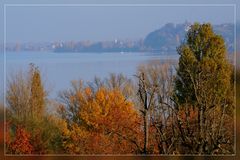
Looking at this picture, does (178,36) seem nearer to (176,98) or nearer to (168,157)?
(176,98)

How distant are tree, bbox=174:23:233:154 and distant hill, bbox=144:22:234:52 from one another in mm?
37

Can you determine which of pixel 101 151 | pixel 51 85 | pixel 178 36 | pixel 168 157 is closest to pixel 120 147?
pixel 101 151

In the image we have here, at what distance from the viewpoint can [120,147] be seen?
2504 millimetres

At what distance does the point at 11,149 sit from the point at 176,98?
109 centimetres

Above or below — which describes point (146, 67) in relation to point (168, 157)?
above

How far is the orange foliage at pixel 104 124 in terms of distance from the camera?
8.42 feet

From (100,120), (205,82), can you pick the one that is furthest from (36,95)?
(205,82)

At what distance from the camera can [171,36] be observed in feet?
8.82

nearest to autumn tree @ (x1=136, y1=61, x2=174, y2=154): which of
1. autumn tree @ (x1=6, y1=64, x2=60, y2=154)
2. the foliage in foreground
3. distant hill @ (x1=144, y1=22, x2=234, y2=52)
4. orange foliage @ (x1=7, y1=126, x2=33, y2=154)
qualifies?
the foliage in foreground

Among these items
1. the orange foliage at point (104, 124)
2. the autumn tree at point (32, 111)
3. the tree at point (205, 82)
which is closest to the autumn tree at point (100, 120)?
the orange foliage at point (104, 124)

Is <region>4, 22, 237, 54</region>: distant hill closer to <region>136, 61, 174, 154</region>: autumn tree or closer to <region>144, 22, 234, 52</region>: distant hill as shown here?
<region>144, 22, 234, 52</region>: distant hill

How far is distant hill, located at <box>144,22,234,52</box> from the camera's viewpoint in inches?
102

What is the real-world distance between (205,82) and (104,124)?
0.71 m

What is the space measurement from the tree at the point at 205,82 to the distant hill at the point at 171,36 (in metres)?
0.04
